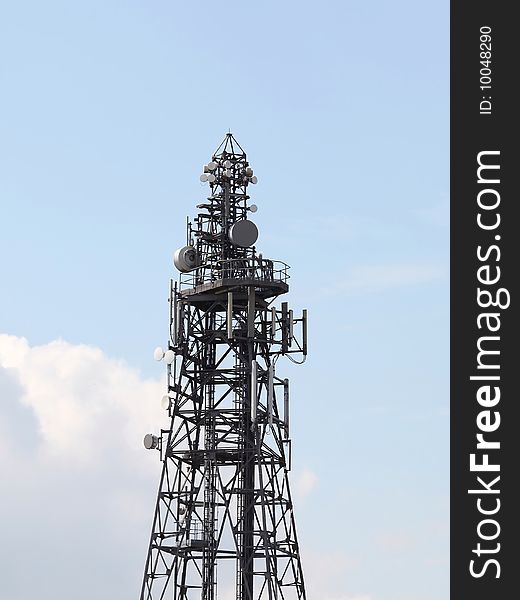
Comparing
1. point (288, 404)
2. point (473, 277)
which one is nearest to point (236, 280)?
point (288, 404)

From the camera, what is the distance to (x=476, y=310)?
259ft

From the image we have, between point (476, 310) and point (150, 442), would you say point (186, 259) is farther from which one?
point (476, 310)

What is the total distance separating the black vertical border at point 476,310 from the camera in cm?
7731

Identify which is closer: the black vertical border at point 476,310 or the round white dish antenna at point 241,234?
the black vertical border at point 476,310

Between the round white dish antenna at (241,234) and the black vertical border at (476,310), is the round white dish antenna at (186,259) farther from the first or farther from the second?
the black vertical border at (476,310)

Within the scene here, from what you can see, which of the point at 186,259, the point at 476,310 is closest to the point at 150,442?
the point at 186,259

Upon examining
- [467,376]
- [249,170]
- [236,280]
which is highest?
[249,170]

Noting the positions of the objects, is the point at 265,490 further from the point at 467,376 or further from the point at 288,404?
the point at 467,376

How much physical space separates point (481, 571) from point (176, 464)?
39.9 m

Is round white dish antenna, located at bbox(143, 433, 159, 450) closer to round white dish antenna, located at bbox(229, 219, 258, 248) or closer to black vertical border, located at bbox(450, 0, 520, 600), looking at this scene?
round white dish antenna, located at bbox(229, 219, 258, 248)

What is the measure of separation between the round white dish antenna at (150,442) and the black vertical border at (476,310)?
39032 mm

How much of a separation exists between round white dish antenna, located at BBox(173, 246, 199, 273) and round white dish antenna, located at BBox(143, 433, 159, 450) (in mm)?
11151

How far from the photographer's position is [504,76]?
80.5m

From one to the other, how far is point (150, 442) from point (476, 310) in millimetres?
39828
